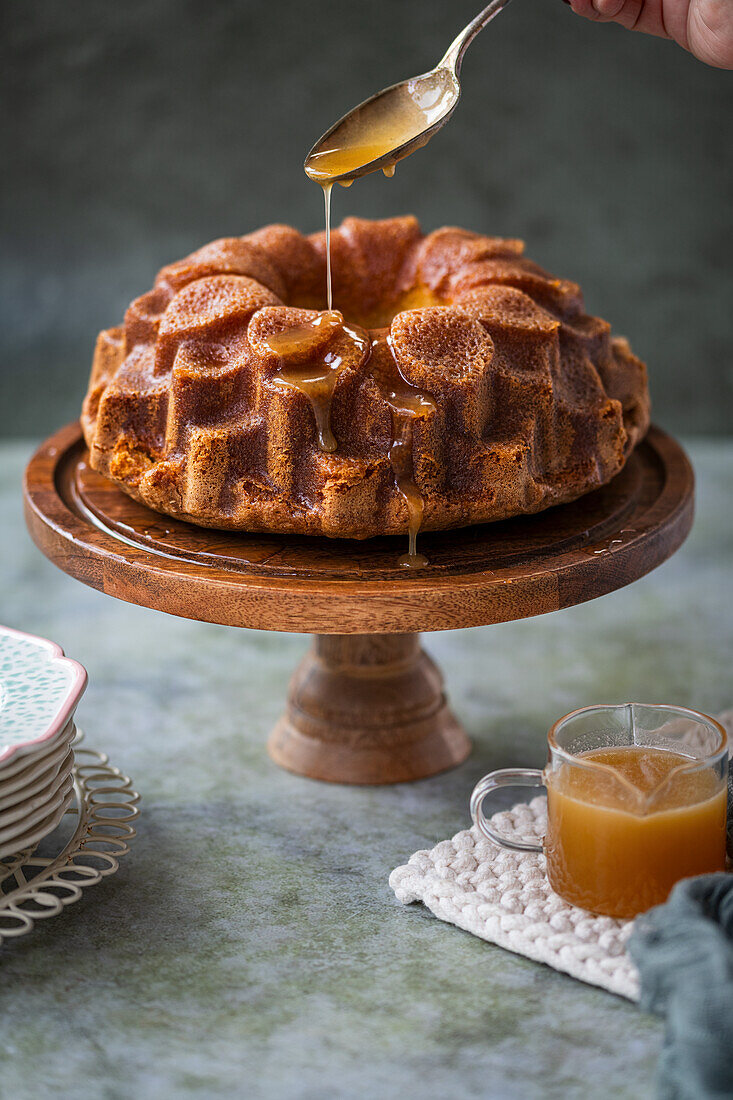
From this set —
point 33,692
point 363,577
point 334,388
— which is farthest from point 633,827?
point 33,692

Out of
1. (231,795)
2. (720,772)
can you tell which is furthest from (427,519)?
(231,795)

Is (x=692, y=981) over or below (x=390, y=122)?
below

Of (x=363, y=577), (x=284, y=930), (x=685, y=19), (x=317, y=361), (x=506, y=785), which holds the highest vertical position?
(x=685, y=19)

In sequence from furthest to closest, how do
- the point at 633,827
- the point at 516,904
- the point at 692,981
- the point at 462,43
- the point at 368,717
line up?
the point at 368,717
the point at 462,43
the point at 516,904
the point at 633,827
the point at 692,981

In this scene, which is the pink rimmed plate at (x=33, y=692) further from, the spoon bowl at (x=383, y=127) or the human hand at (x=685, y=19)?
the human hand at (x=685, y=19)

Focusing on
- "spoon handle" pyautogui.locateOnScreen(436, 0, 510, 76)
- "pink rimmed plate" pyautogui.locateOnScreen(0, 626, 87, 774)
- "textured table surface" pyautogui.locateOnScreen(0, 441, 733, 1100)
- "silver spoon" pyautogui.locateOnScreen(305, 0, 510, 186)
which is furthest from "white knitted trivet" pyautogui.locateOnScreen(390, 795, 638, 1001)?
"spoon handle" pyautogui.locateOnScreen(436, 0, 510, 76)

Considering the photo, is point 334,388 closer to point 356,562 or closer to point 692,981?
point 356,562

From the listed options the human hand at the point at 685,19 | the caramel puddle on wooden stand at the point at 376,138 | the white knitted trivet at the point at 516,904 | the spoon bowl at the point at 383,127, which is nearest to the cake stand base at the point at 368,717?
the white knitted trivet at the point at 516,904
